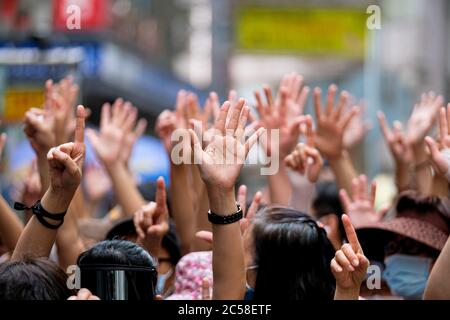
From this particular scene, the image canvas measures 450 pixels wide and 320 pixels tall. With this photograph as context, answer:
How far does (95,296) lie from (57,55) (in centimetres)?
614

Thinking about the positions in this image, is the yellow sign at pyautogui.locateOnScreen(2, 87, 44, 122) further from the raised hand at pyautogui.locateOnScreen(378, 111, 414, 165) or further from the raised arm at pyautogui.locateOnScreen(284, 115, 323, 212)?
the raised arm at pyautogui.locateOnScreen(284, 115, 323, 212)

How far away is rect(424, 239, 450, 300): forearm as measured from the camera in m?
3.03

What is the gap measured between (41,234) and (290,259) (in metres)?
0.82

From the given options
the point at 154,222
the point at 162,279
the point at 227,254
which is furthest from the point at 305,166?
the point at 227,254

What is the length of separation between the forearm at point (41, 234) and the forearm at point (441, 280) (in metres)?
1.16

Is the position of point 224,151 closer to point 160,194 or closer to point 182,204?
point 160,194

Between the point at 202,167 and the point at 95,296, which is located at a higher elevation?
the point at 202,167

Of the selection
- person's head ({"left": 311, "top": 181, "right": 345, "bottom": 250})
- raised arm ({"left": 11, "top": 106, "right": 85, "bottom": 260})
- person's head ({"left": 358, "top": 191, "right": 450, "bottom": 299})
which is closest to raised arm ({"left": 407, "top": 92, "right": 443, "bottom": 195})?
person's head ({"left": 311, "top": 181, "right": 345, "bottom": 250})

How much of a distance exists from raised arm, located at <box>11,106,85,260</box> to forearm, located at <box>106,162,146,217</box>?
157 cm

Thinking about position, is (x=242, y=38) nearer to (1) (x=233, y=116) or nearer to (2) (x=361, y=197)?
(2) (x=361, y=197)

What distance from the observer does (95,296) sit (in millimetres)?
2854
